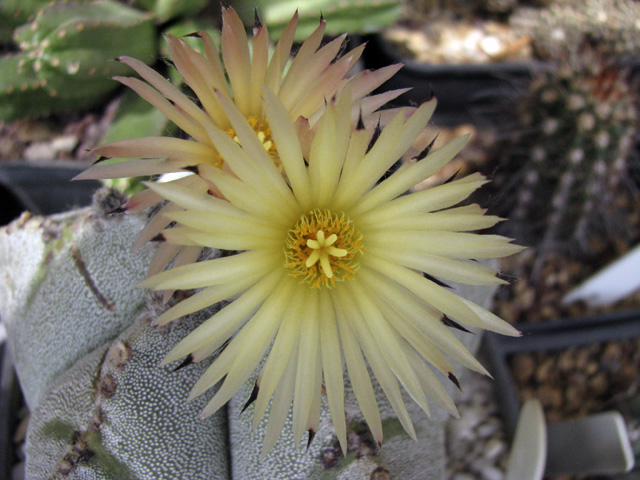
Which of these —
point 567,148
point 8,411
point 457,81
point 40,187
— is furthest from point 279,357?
point 457,81

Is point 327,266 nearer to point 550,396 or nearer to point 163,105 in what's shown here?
point 163,105

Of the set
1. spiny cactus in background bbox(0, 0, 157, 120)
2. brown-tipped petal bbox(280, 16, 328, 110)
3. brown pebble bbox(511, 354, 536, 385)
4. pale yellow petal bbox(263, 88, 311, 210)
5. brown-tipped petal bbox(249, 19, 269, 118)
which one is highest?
spiny cactus in background bbox(0, 0, 157, 120)

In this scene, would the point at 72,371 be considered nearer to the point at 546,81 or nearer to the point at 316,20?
the point at 316,20

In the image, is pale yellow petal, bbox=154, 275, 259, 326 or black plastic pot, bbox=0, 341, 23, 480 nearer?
pale yellow petal, bbox=154, 275, 259, 326

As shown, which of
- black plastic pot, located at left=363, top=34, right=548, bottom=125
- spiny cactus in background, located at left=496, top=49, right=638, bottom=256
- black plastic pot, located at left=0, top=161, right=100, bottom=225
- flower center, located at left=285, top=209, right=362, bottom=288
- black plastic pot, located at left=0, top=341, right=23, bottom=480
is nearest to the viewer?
flower center, located at left=285, top=209, right=362, bottom=288

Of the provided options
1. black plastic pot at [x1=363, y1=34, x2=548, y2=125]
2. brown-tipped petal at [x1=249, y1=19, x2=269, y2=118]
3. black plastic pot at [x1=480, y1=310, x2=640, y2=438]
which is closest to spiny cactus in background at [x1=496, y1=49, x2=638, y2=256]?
black plastic pot at [x1=480, y1=310, x2=640, y2=438]

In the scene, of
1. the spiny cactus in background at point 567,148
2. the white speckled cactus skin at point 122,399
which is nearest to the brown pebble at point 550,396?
the spiny cactus in background at point 567,148

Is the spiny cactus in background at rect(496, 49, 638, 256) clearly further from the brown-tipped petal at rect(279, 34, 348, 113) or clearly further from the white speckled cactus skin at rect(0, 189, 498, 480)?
the brown-tipped petal at rect(279, 34, 348, 113)
